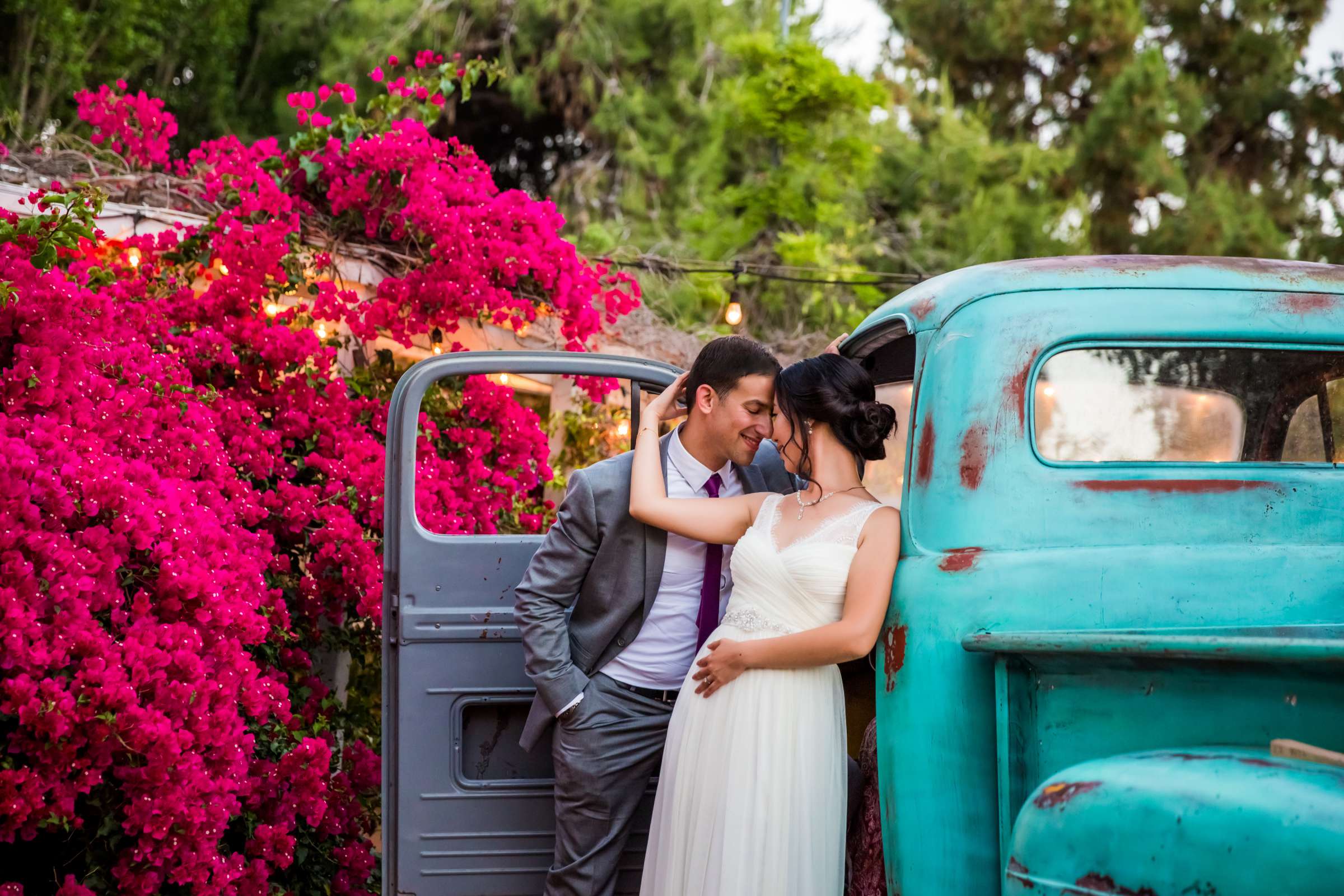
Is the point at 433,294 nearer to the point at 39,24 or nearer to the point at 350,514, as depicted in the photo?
the point at 350,514

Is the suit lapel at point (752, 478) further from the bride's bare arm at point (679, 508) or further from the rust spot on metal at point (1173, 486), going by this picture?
the rust spot on metal at point (1173, 486)

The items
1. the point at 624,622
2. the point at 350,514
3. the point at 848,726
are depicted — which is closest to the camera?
the point at 624,622

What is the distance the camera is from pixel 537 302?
587 centimetres

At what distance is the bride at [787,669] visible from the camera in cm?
288

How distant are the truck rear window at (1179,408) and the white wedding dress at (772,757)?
531 millimetres

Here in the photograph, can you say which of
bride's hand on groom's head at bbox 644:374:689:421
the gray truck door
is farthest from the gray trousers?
bride's hand on groom's head at bbox 644:374:689:421

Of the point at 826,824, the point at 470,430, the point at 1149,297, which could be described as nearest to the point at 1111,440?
the point at 1149,297

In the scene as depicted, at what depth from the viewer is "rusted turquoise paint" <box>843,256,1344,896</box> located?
2291 mm

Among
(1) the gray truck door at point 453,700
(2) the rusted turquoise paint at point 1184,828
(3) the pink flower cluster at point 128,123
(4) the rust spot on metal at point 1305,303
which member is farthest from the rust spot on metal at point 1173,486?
(3) the pink flower cluster at point 128,123

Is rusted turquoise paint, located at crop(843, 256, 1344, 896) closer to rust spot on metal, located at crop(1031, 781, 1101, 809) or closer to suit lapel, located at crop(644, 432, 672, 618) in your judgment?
rust spot on metal, located at crop(1031, 781, 1101, 809)

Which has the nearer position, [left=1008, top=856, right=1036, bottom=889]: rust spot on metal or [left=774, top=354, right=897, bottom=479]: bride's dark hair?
[left=1008, top=856, right=1036, bottom=889]: rust spot on metal

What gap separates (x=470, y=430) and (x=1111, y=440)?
10.9 ft

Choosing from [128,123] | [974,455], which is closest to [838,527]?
[974,455]

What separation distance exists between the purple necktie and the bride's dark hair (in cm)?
39
